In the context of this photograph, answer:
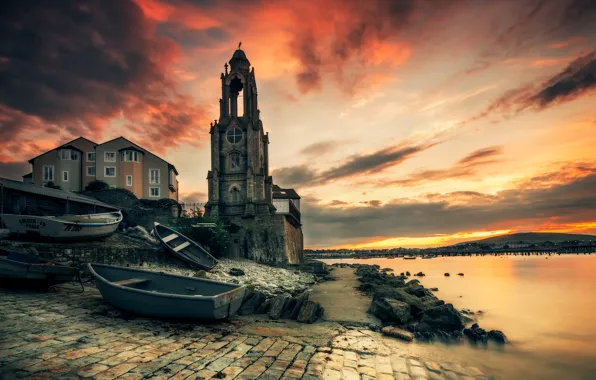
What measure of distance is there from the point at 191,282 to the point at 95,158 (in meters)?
41.3

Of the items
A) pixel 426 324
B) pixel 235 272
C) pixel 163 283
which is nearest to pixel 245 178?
pixel 235 272

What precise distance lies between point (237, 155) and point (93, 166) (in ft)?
74.8

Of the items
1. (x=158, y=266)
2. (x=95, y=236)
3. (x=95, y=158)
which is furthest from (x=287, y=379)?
(x=95, y=158)

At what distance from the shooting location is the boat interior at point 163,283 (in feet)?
34.2

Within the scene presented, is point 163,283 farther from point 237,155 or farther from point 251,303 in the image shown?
point 237,155

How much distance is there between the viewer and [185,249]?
19.0m

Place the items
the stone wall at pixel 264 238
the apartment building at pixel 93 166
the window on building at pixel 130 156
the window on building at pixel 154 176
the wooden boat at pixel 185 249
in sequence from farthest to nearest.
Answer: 1. the window on building at pixel 154 176
2. the window on building at pixel 130 156
3. the apartment building at pixel 93 166
4. the stone wall at pixel 264 238
5. the wooden boat at pixel 185 249

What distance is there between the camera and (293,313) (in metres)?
11.6

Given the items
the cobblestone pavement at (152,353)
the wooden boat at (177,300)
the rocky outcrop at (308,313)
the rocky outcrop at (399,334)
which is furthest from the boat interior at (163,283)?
the rocky outcrop at (399,334)

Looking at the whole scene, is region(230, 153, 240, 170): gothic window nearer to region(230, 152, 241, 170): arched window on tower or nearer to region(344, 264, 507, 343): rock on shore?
region(230, 152, 241, 170): arched window on tower

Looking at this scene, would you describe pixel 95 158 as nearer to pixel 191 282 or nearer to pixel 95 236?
pixel 95 236

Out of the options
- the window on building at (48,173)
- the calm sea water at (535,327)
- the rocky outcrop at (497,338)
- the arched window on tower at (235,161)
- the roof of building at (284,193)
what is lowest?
the calm sea water at (535,327)

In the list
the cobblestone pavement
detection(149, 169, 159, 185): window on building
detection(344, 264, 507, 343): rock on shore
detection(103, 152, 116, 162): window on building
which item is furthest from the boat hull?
detection(103, 152, 116, 162): window on building

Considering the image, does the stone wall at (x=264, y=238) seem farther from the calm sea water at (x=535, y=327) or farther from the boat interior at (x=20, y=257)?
the boat interior at (x=20, y=257)
